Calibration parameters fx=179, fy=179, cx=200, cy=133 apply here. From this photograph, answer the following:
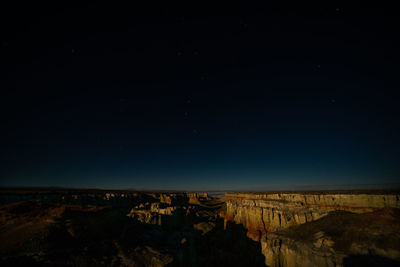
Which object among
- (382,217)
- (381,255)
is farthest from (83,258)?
(382,217)

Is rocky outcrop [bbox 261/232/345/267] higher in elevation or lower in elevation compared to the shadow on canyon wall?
lower

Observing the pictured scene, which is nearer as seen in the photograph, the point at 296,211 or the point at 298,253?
the point at 298,253

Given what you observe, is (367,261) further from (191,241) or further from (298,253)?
(191,241)

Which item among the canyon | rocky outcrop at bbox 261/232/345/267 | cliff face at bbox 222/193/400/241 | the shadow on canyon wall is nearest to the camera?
the shadow on canyon wall

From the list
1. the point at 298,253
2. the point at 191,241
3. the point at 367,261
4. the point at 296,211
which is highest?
the point at 367,261

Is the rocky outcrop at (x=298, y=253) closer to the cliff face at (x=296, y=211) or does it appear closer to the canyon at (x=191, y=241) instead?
the canyon at (x=191, y=241)

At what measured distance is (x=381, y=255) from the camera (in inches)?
560

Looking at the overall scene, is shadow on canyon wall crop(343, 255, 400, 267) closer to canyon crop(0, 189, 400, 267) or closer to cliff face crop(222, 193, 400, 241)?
canyon crop(0, 189, 400, 267)

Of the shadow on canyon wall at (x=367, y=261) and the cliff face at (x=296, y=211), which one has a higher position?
the shadow on canyon wall at (x=367, y=261)

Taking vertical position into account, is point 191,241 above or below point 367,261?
below

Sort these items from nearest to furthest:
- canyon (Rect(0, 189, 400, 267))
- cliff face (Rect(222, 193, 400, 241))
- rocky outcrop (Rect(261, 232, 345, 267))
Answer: rocky outcrop (Rect(261, 232, 345, 267))
canyon (Rect(0, 189, 400, 267))
cliff face (Rect(222, 193, 400, 241))

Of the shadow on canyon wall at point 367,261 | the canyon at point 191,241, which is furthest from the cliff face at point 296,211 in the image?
the shadow on canyon wall at point 367,261

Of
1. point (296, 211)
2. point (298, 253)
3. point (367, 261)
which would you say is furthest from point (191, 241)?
point (367, 261)

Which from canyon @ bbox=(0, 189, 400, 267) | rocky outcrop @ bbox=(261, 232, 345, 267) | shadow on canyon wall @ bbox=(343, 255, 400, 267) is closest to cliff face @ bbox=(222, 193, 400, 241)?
canyon @ bbox=(0, 189, 400, 267)
